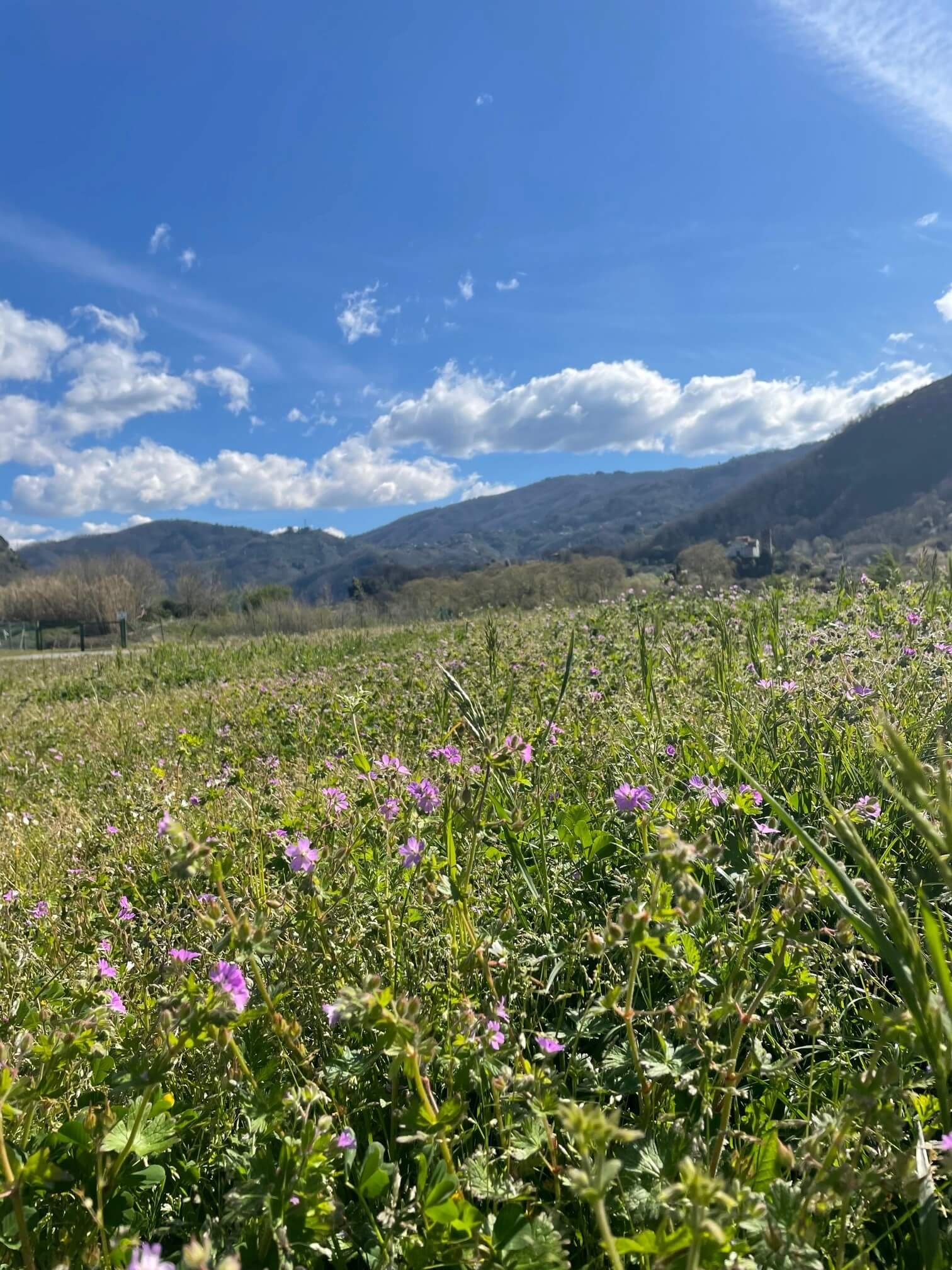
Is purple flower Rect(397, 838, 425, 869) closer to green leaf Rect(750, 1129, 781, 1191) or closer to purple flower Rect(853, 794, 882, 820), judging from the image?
green leaf Rect(750, 1129, 781, 1191)

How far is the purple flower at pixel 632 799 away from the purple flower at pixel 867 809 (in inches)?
19.4

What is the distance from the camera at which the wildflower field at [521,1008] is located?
97cm

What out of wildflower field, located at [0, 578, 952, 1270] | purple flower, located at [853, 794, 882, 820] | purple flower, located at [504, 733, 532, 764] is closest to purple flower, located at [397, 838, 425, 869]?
wildflower field, located at [0, 578, 952, 1270]

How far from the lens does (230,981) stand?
1145 millimetres

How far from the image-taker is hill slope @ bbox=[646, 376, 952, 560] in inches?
4719

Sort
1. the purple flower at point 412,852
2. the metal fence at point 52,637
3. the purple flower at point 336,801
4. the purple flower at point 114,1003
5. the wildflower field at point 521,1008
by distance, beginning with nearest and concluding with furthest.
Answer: the wildflower field at point 521,1008 → the purple flower at point 114,1003 → the purple flower at point 412,852 → the purple flower at point 336,801 → the metal fence at point 52,637

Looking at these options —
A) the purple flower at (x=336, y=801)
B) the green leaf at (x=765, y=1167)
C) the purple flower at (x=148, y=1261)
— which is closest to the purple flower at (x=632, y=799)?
the green leaf at (x=765, y=1167)

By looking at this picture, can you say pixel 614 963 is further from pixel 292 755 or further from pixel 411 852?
pixel 292 755

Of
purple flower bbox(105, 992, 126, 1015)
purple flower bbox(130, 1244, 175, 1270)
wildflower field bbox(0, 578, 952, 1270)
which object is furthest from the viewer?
purple flower bbox(105, 992, 126, 1015)

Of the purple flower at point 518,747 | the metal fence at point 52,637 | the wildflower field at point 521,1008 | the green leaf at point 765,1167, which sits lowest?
the green leaf at point 765,1167

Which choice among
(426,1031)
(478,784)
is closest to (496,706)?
(478,784)

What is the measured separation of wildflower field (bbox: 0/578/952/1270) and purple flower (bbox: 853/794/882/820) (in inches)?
1.0

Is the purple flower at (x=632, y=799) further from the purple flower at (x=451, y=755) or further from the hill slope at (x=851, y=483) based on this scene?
the hill slope at (x=851, y=483)

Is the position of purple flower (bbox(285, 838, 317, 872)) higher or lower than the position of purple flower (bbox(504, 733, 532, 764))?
lower
